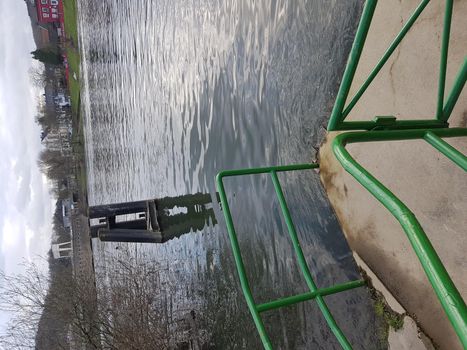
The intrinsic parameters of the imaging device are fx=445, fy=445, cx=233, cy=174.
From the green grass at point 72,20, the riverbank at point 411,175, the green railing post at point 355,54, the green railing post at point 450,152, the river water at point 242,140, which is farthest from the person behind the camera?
the green grass at point 72,20

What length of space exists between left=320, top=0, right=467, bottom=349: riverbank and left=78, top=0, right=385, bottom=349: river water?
83 centimetres

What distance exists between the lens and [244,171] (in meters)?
4.30

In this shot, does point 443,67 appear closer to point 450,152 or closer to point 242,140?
point 450,152

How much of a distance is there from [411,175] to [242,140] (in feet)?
17.0

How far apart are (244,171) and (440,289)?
2.85m

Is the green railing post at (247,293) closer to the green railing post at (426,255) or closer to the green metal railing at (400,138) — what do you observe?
the green metal railing at (400,138)

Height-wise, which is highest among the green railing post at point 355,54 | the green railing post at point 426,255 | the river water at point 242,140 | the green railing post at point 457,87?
the river water at point 242,140

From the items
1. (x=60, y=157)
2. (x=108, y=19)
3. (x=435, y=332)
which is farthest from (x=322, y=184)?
(x=60, y=157)

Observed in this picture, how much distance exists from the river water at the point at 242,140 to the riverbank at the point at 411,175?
0.83 metres

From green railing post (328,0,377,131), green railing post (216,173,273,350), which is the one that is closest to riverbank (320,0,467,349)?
green railing post (328,0,377,131)

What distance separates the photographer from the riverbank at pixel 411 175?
12.5ft

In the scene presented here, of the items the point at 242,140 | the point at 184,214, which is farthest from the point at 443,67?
the point at 184,214

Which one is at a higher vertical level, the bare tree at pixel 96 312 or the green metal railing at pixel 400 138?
the bare tree at pixel 96 312

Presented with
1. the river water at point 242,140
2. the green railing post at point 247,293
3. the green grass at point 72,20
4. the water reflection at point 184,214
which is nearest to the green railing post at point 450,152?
the green railing post at point 247,293
